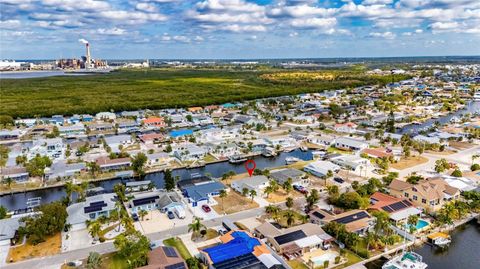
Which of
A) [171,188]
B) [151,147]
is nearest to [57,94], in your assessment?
[151,147]

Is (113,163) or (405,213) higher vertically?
(113,163)

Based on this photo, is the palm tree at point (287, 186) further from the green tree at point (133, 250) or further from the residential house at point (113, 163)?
the residential house at point (113, 163)

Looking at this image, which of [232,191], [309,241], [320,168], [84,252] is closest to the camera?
[84,252]

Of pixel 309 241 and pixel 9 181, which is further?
pixel 9 181

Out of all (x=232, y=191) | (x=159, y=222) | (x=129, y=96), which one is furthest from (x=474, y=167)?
(x=129, y=96)

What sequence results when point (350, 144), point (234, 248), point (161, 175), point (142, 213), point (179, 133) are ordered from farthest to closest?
point (179, 133) → point (350, 144) → point (161, 175) → point (142, 213) → point (234, 248)

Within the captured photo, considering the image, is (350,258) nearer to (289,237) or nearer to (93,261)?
(289,237)

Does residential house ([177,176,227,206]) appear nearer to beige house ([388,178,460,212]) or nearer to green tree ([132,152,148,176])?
green tree ([132,152,148,176])
